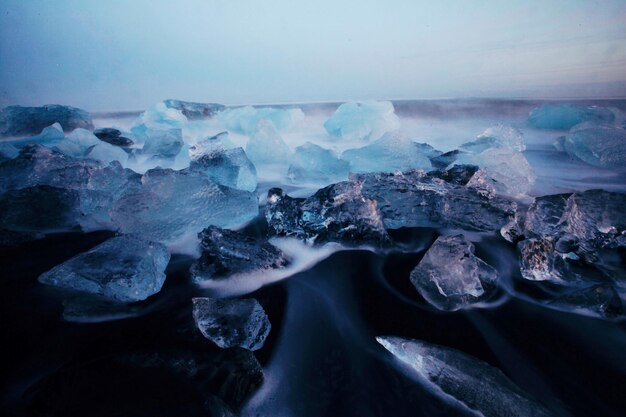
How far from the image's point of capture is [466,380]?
1.52 ft

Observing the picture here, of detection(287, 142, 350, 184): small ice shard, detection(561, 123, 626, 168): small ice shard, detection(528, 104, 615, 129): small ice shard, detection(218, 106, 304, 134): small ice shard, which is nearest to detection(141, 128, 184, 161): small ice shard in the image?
detection(218, 106, 304, 134): small ice shard

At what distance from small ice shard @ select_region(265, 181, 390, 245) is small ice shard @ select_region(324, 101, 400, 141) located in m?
1.25

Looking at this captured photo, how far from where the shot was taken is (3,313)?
24.1 inches

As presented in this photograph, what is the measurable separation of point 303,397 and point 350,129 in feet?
6.14

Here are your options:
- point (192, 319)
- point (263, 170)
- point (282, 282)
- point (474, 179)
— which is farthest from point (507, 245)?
point (263, 170)

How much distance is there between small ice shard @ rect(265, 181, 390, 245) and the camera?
860mm

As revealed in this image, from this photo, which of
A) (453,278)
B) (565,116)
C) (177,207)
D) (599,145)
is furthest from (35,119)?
(565,116)

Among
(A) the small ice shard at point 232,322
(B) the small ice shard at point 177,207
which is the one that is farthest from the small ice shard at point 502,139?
(A) the small ice shard at point 232,322

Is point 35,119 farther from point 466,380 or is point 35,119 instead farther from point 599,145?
point 599,145

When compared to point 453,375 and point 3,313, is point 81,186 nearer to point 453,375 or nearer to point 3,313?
point 3,313

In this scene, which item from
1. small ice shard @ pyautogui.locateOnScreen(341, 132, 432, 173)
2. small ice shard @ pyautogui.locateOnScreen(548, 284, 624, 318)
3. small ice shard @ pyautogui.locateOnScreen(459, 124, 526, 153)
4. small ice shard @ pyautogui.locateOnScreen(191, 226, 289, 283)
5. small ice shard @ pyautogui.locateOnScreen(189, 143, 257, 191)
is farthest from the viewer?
small ice shard @ pyautogui.locateOnScreen(459, 124, 526, 153)

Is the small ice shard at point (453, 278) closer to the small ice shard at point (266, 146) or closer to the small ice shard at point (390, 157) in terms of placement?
the small ice shard at point (390, 157)

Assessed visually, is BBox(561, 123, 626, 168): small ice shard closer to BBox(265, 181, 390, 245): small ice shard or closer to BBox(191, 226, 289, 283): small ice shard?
BBox(265, 181, 390, 245): small ice shard

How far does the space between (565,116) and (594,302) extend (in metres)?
2.15
